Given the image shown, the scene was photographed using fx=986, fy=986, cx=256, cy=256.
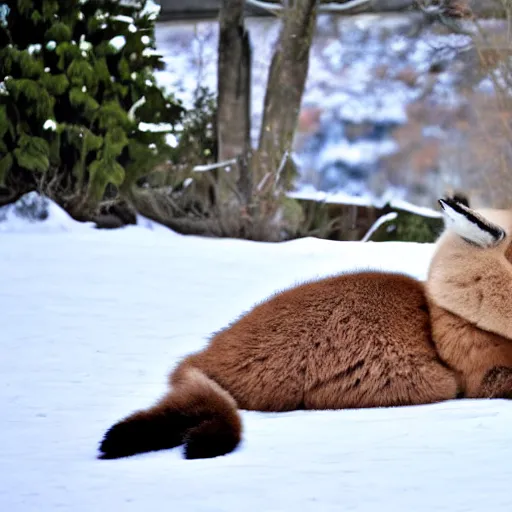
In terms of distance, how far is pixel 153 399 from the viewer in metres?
1.59

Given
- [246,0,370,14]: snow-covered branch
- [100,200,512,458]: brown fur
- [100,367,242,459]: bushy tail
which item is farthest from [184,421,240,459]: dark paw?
[246,0,370,14]: snow-covered branch

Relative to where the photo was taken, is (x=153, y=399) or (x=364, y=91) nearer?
(x=153, y=399)

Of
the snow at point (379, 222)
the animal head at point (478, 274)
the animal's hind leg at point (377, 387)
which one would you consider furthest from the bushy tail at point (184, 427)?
the snow at point (379, 222)

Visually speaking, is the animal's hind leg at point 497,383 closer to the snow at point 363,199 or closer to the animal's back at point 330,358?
the animal's back at point 330,358

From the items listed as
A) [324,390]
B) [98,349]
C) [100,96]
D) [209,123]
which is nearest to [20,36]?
[100,96]

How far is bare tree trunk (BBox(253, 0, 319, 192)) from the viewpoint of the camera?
3.81 m

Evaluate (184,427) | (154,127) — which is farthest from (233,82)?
(184,427)

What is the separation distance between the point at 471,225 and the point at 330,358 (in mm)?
293

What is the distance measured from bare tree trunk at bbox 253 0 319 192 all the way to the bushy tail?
2403mm

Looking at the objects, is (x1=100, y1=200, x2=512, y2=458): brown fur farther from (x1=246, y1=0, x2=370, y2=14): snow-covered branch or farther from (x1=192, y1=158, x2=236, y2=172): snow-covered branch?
(x1=246, y1=0, x2=370, y2=14): snow-covered branch

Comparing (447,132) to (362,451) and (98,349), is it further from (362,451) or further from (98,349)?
(362,451)

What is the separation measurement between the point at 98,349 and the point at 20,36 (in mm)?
1336

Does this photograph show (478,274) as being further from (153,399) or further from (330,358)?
(153,399)

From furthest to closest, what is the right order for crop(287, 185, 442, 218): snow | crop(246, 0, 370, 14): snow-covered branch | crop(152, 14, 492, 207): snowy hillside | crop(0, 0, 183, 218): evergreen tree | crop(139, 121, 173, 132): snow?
crop(246, 0, 370, 14): snow-covered branch < crop(152, 14, 492, 207): snowy hillside < crop(139, 121, 173, 132): snow < crop(287, 185, 442, 218): snow < crop(0, 0, 183, 218): evergreen tree
